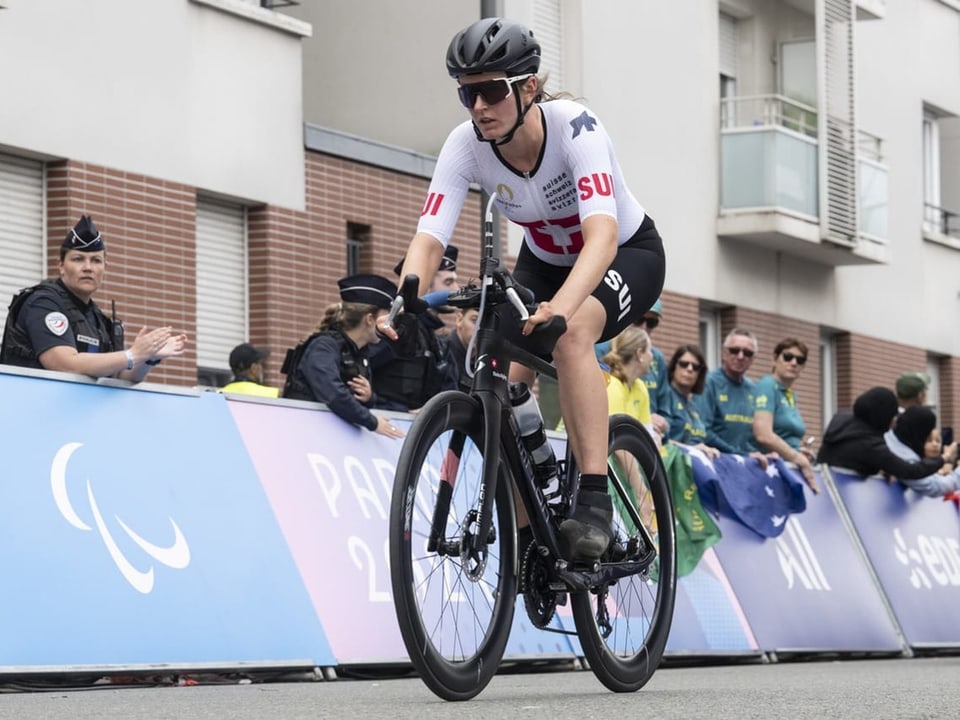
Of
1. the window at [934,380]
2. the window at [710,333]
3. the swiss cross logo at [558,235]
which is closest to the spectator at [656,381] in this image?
the swiss cross logo at [558,235]

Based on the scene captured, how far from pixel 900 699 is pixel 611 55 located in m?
17.5

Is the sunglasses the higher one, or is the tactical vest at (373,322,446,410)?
the sunglasses

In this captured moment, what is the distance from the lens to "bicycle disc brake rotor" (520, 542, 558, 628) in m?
6.94

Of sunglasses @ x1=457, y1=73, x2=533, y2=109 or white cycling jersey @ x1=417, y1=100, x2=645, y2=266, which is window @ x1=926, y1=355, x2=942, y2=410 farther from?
sunglasses @ x1=457, y1=73, x2=533, y2=109

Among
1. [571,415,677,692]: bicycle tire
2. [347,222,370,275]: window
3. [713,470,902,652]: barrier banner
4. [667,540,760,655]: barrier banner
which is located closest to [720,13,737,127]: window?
[347,222,370,275]: window

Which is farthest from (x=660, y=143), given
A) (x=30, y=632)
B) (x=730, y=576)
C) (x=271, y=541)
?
(x=30, y=632)

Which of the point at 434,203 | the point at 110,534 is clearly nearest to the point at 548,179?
the point at 434,203

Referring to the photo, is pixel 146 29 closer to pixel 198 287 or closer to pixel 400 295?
pixel 198 287

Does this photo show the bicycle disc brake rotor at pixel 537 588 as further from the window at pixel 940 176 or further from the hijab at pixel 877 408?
the window at pixel 940 176

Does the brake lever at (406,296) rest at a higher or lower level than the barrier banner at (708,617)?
higher

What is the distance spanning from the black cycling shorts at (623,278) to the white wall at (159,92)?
8.92 metres

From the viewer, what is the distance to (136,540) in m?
8.66

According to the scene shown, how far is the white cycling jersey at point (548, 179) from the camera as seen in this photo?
22.2 feet

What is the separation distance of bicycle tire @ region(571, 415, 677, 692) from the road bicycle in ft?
0.04
